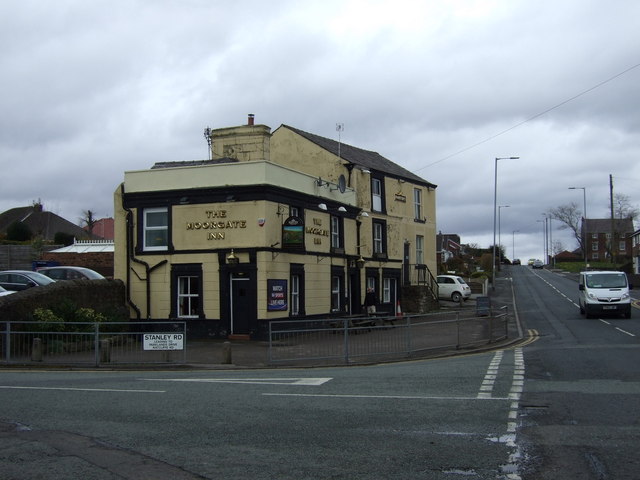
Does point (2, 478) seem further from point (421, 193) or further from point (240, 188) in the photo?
point (421, 193)

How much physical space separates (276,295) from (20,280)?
10208mm

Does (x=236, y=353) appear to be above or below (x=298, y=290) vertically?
below

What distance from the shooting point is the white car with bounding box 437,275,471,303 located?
46406mm

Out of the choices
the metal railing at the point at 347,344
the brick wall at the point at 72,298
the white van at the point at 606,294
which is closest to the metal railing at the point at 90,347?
the brick wall at the point at 72,298

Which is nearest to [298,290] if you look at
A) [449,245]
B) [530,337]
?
[530,337]

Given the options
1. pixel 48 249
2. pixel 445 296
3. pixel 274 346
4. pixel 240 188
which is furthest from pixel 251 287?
pixel 48 249

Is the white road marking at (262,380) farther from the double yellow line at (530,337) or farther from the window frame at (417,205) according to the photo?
the window frame at (417,205)

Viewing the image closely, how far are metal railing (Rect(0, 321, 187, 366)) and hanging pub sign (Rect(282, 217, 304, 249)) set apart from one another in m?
7.26

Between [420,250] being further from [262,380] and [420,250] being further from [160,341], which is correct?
[262,380]

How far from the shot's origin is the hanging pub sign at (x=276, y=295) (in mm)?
24609

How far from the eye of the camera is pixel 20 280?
26.6 metres

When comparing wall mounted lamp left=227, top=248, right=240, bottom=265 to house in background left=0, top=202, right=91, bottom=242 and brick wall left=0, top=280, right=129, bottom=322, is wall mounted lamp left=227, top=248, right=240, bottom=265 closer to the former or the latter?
brick wall left=0, top=280, right=129, bottom=322

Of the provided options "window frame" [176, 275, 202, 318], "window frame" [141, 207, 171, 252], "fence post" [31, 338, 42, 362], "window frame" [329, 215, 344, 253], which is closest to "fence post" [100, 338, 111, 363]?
"fence post" [31, 338, 42, 362]

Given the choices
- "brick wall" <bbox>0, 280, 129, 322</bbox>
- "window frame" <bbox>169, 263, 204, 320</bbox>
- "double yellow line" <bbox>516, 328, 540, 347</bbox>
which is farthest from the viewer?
"window frame" <bbox>169, 263, 204, 320</bbox>
